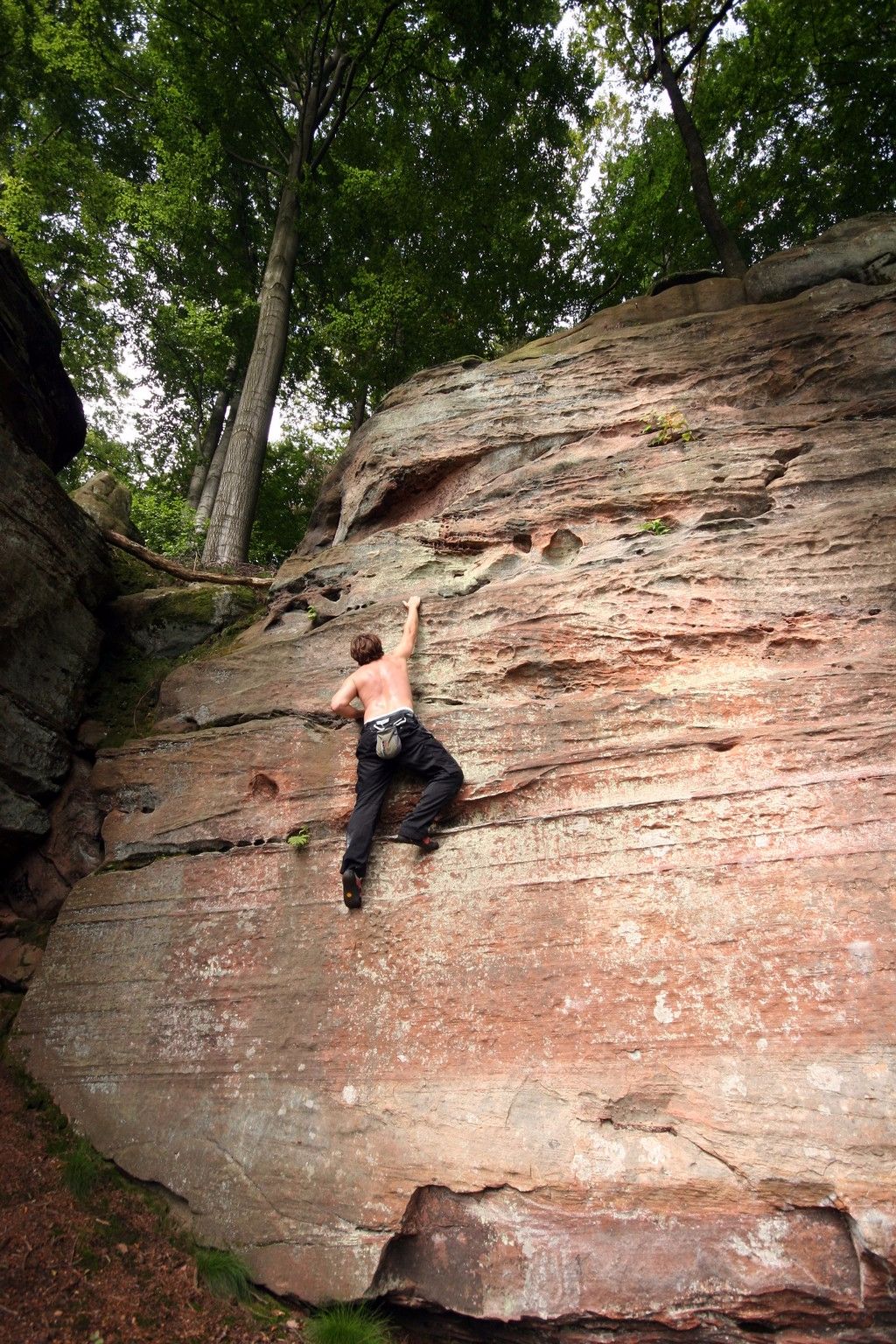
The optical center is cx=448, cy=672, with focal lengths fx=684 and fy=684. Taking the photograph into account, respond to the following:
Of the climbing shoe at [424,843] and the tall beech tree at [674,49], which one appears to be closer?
the climbing shoe at [424,843]

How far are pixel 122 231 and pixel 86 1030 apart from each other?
48.7 ft

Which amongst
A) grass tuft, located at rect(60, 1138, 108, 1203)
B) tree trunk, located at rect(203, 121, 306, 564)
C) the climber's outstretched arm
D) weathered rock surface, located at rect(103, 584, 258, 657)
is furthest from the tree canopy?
grass tuft, located at rect(60, 1138, 108, 1203)

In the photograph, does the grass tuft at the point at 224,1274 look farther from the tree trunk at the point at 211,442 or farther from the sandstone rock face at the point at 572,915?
the tree trunk at the point at 211,442

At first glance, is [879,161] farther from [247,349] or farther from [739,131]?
[247,349]

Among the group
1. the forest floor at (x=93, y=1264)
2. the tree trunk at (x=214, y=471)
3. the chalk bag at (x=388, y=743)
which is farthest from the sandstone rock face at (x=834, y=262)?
the tree trunk at (x=214, y=471)

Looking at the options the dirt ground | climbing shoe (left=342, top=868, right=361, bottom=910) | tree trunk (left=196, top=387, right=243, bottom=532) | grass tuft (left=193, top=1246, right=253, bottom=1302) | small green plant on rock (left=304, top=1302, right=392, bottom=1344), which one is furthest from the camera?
tree trunk (left=196, top=387, right=243, bottom=532)

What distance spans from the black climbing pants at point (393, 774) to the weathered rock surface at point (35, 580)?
9.68 ft

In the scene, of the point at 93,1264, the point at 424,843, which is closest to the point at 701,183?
the point at 424,843

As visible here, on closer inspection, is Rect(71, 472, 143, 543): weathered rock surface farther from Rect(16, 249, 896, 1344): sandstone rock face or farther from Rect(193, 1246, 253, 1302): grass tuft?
Rect(193, 1246, 253, 1302): grass tuft

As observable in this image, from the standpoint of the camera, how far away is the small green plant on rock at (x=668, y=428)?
654 cm

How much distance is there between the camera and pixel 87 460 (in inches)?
667

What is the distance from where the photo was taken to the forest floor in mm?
3176

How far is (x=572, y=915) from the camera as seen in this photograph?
4172mm

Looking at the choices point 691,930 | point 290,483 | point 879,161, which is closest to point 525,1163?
point 691,930
